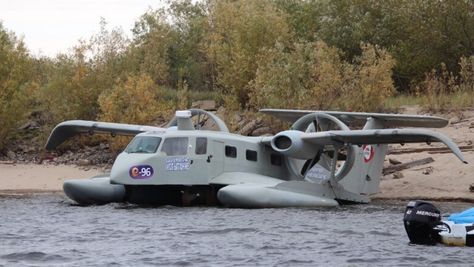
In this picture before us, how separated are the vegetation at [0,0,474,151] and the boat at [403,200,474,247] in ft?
82.6

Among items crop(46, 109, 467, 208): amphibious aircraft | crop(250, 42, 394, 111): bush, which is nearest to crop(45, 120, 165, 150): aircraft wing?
crop(46, 109, 467, 208): amphibious aircraft

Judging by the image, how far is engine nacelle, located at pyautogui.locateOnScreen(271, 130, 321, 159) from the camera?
32.7m

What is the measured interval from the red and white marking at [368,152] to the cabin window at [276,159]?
9.63 feet

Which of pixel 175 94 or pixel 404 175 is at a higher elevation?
pixel 175 94

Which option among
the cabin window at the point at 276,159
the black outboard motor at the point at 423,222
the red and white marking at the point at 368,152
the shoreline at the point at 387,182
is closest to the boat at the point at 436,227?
the black outboard motor at the point at 423,222

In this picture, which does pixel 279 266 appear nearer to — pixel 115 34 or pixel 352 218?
pixel 352 218

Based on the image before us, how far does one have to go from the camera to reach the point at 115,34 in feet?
186

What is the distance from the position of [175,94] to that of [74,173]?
51.3 ft

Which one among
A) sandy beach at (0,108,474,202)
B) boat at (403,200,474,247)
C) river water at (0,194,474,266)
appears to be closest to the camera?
river water at (0,194,474,266)

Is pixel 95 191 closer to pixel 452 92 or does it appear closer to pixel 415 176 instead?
pixel 415 176

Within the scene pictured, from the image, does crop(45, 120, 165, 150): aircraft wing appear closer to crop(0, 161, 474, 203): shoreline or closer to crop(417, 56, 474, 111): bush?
crop(0, 161, 474, 203): shoreline

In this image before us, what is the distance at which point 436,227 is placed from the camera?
21297 millimetres

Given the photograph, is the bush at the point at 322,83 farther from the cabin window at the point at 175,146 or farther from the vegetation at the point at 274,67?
the cabin window at the point at 175,146

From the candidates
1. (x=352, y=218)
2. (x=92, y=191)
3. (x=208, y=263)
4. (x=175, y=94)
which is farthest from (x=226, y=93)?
(x=208, y=263)
